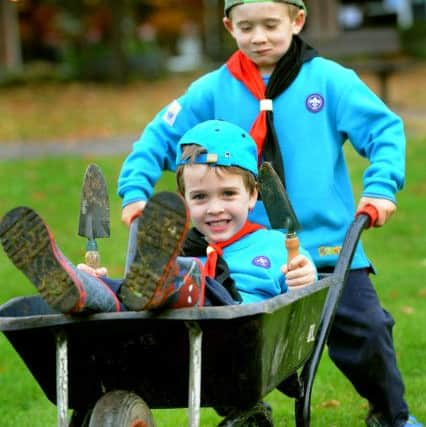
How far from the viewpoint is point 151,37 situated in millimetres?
37156

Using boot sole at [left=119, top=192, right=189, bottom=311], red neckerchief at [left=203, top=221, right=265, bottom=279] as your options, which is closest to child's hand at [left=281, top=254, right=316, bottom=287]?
red neckerchief at [left=203, top=221, right=265, bottom=279]

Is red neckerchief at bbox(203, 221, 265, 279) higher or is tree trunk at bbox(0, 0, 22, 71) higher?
red neckerchief at bbox(203, 221, 265, 279)

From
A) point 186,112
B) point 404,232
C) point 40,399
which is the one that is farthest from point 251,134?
point 404,232

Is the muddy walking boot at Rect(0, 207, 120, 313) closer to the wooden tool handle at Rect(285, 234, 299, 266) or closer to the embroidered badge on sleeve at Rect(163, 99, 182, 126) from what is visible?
the wooden tool handle at Rect(285, 234, 299, 266)

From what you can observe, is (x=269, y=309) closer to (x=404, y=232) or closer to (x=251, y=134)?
(x=251, y=134)

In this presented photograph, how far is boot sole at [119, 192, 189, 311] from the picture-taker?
11.4 feet

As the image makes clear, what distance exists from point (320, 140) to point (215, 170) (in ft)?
2.56

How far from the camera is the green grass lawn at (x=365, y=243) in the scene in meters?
5.96

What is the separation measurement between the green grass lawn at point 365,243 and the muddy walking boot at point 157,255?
64 centimetres

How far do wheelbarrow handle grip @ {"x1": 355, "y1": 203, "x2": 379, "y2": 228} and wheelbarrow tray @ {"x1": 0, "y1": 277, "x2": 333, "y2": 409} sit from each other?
58cm

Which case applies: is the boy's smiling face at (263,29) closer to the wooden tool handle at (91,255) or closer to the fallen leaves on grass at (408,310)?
the wooden tool handle at (91,255)

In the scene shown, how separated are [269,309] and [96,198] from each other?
0.96 m

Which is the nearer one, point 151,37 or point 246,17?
point 246,17

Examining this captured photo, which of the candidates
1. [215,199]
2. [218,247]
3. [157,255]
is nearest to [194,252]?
[218,247]
